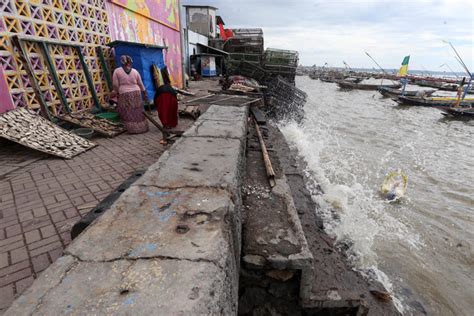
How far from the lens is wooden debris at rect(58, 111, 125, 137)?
18.3ft

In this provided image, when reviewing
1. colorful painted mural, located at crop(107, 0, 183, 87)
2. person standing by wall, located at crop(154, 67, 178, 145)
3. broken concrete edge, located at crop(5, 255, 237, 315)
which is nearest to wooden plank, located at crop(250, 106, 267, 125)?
person standing by wall, located at crop(154, 67, 178, 145)

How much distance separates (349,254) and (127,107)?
539cm

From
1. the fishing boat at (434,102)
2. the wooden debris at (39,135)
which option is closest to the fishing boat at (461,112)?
the fishing boat at (434,102)

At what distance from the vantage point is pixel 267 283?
223cm

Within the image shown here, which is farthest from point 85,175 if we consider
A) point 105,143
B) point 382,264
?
point 382,264

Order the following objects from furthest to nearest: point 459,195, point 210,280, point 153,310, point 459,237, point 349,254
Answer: point 459,195 → point 459,237 → point 349,254 → point 210,280 → point 153,310

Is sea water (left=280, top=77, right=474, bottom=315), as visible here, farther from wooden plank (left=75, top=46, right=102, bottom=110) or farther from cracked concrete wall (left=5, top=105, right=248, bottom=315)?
wooden plank (left=75, top=46, right=102, bottom=110)

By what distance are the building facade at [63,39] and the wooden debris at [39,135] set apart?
0.33 metres

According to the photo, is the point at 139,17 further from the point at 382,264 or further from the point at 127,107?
the point at 382,264

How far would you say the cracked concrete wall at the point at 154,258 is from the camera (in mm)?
1066

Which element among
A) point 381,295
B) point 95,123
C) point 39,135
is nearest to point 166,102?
point 95,123

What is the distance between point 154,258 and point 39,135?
4.66 m

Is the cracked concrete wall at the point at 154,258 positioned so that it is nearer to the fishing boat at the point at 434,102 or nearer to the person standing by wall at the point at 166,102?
the person standing by wall at the point at 166,102

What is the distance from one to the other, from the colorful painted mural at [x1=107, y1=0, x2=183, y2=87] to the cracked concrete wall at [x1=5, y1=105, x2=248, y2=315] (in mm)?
7348
